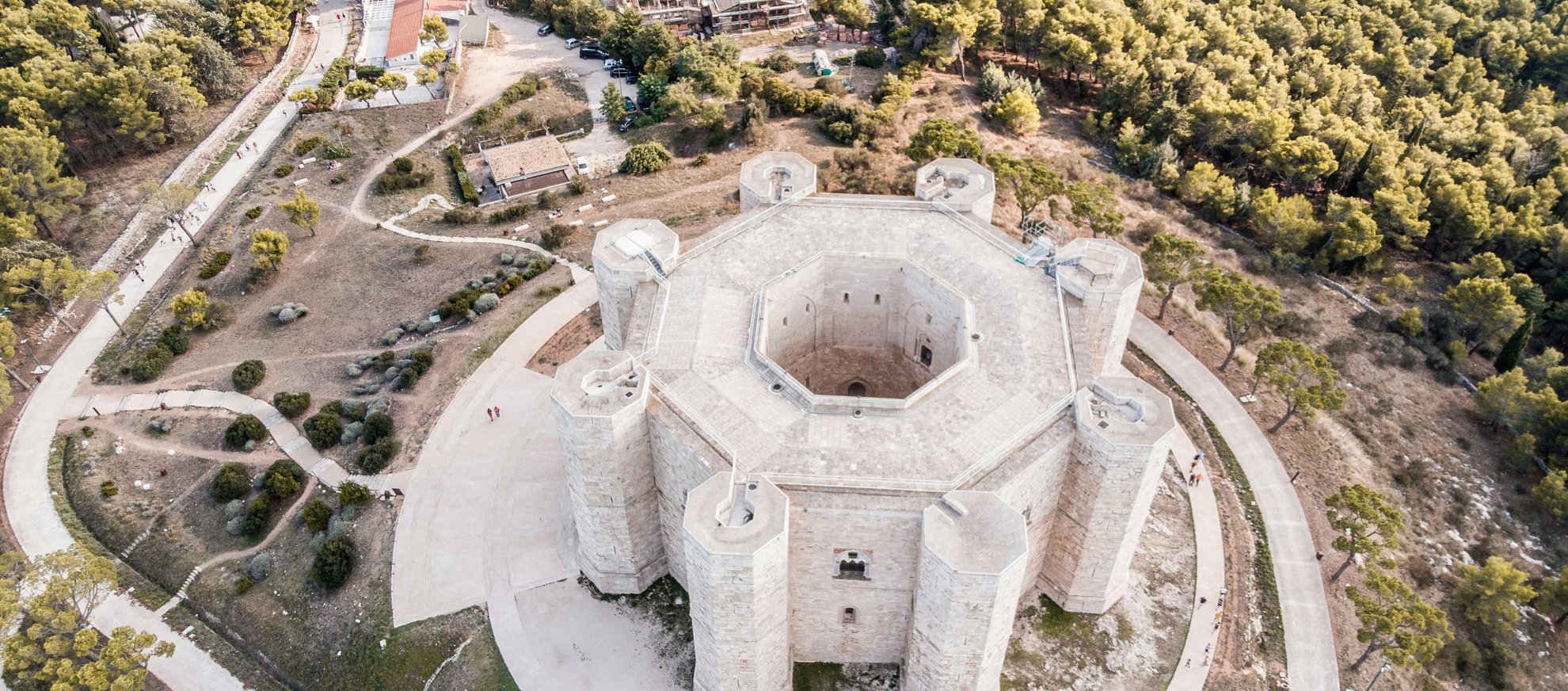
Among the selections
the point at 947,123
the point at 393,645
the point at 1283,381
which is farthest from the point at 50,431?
the point at 1283,381

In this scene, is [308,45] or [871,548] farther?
[308,45]

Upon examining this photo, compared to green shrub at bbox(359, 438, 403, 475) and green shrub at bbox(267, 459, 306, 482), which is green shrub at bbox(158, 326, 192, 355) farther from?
green shrub at bbox(359, 438, 403, 475)

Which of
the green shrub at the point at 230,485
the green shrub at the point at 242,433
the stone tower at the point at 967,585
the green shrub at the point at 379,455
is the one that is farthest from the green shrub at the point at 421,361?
the stone tower at the point at 967,585

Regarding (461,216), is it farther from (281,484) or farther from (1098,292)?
(1098,292)

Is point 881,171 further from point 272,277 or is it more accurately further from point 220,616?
point 220,616

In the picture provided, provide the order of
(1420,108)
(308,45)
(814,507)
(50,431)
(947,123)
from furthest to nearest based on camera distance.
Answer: (308,45) < (1420,108) < (947,123) < (50,431) < (814,507)

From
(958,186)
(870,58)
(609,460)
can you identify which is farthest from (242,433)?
(870,58)

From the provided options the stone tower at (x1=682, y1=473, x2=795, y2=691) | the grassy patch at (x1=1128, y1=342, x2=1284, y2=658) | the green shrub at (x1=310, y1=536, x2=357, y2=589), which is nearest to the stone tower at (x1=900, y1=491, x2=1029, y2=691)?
→ the stone tower at (x1=682, y1=473, x2=795, y2=691)
